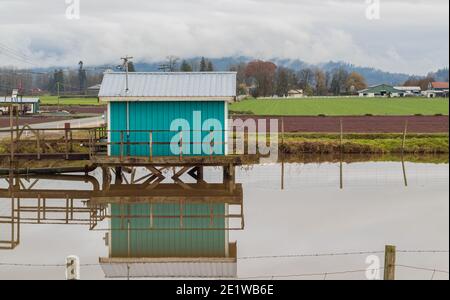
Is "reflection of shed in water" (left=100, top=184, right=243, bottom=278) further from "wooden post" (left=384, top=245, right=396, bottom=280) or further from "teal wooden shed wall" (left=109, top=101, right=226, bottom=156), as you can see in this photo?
"wooden post" (left=384, top=245, right=396, bottom=280)

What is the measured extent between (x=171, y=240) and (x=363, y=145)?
23571mm

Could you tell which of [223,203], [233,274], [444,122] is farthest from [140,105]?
[444,122]

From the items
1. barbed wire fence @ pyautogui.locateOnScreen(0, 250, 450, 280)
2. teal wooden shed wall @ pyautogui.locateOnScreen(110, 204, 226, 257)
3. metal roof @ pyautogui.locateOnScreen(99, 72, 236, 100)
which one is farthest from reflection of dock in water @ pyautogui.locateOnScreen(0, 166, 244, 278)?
metal roof @ pyautogui.locateOnScreen(99, 72, 236, 100)

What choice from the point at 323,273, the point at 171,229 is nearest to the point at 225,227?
the point at 171,229

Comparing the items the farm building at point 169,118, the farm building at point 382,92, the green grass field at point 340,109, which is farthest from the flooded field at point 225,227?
the farm building at point 382,92

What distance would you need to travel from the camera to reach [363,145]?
39.3 metres

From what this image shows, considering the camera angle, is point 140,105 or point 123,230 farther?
point 140,105

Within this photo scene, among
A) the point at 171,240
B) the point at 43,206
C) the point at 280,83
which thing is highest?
the point at 280,83

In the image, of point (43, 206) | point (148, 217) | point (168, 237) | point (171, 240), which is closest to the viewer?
point (171, 240)

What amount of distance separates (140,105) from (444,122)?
114 feet

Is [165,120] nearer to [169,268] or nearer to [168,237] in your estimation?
[168,237]

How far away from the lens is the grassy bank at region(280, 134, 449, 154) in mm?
38562
